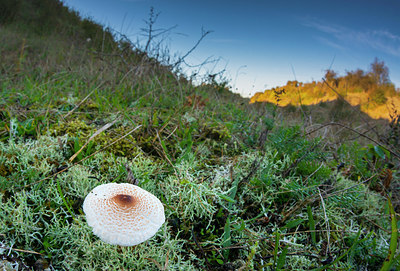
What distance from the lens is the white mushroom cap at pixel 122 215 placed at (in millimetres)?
901

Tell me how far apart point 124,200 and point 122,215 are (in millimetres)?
72

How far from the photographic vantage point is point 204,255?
111 centimetres

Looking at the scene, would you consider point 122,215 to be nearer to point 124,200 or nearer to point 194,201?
point 124,200

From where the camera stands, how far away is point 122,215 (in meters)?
0.97

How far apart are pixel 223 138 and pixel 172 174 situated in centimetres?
77

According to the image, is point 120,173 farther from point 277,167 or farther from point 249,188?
point 277,167

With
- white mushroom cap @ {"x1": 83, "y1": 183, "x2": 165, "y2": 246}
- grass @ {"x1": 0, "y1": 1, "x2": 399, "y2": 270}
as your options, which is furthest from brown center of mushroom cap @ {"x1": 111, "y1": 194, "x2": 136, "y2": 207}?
grass @ {"x1": 0, "y1": 1, "x2": 399, "y2": 270}

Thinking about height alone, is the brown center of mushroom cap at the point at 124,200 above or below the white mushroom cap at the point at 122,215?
above

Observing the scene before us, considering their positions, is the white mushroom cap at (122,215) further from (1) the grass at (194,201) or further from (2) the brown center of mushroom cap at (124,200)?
(1) the grass at (194,201)

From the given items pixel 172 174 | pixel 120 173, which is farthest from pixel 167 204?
pixel 120 173

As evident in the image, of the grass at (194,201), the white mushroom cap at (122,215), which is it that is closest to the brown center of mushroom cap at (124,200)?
the white mushroom cap at (122,215)

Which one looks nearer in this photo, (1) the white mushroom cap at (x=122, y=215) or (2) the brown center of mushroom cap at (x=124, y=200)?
(1) the white mushroom cap at (x=122, y=215)

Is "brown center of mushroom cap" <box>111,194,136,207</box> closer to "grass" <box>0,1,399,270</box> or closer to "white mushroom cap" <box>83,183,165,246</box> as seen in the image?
→ "white mushroom cap" <box>83,183,165,246</box>

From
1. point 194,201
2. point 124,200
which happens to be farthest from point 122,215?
point 194,201
